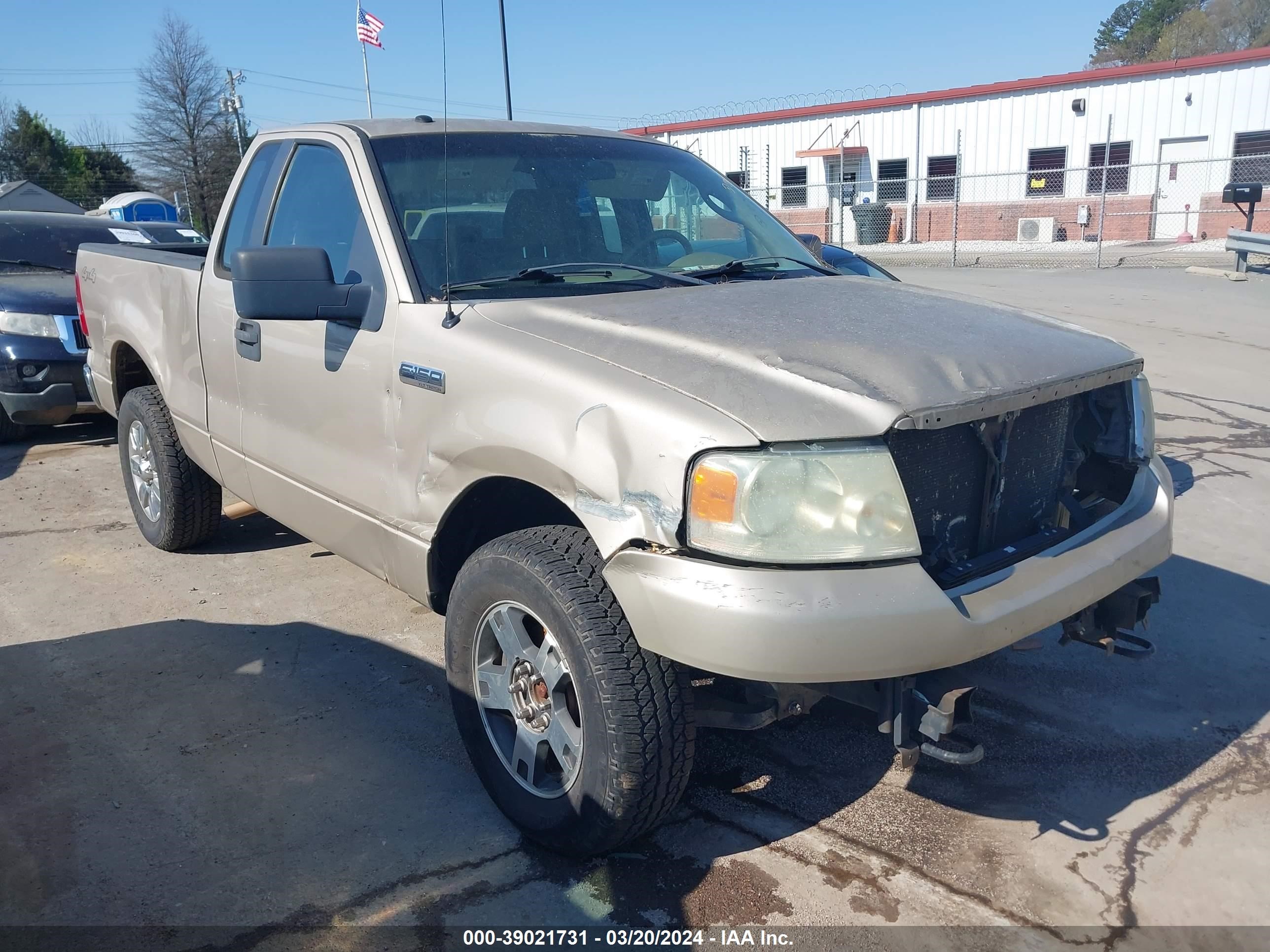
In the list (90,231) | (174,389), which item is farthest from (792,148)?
(174,389)

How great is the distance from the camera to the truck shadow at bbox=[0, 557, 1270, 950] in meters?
2.67

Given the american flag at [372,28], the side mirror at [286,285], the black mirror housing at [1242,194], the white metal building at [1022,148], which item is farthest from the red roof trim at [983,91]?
the side mirror at [286,285]

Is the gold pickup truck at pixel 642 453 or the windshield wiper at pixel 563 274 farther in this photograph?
the windshield wiper at pixel 563 274

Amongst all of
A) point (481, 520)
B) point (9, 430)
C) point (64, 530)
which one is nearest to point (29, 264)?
point (9, 430)

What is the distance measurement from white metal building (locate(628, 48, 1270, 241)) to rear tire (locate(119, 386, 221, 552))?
67.8 ft

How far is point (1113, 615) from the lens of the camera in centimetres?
294

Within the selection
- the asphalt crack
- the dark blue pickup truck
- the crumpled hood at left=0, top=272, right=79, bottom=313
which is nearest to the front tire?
the asphalt crack

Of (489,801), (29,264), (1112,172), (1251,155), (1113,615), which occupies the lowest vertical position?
(489,801)

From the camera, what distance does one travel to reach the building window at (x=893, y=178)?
30.8 m

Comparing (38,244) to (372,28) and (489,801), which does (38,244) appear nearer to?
(372,28)

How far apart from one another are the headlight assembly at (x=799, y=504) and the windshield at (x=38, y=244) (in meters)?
7.75

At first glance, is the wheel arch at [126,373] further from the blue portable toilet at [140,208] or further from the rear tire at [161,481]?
the blue portable toilet at [140,208]

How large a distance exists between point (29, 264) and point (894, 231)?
26668 mm

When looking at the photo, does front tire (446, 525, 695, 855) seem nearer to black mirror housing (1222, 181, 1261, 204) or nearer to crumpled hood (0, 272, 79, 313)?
crumpled hood (0, 272, 79, 313)
